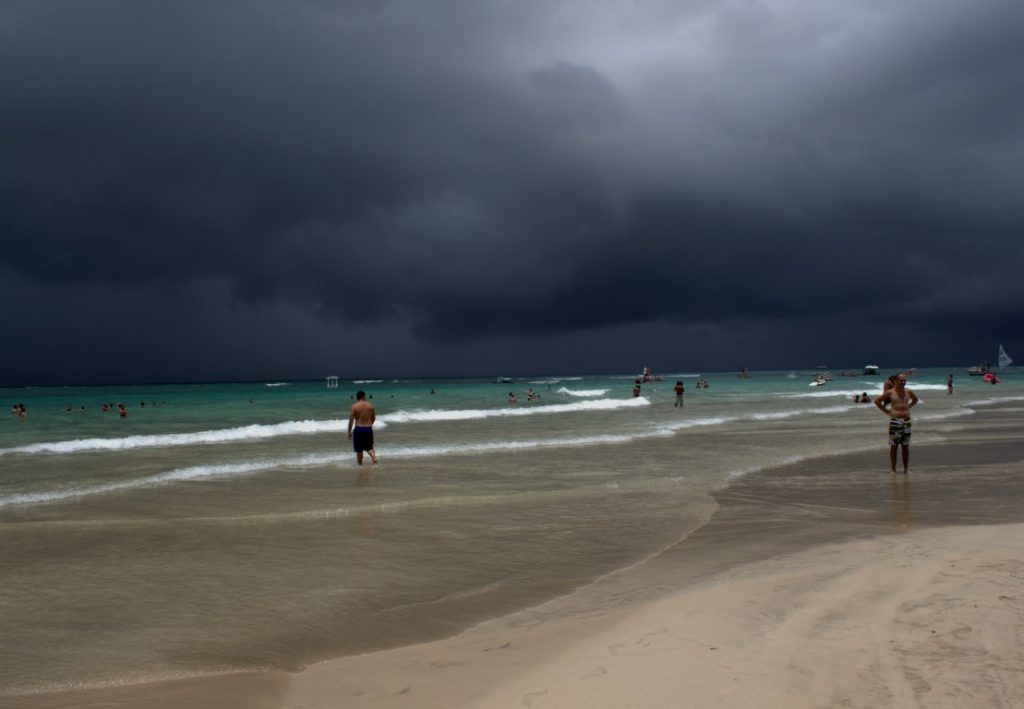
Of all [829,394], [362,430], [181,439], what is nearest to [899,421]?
[362,430]

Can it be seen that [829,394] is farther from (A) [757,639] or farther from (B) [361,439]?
(A) [757,639]

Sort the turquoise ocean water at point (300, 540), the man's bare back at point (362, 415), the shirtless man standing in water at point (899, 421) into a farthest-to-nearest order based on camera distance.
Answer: the man's bare back at point (362, 415) < the shirtless man standing in water at point (899, 421) < the turquoise ocean water at point (300, 540)

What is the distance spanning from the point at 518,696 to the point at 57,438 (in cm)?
2956

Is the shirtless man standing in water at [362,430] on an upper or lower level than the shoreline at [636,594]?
upper

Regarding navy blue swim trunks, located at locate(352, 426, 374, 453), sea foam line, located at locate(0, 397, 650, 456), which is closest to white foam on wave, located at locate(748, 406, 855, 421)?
sea foam line, located at locate(0, 397, 650, 456)

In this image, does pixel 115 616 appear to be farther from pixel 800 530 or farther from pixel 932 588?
pixel 800 530

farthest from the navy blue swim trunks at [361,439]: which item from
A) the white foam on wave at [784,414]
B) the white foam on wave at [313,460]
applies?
the white foam on wave at [784,414]

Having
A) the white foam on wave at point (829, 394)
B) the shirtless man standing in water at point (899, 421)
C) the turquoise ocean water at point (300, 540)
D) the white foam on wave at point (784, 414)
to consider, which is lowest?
the white foam on wave at point (829, 394)

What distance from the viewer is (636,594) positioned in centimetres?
647

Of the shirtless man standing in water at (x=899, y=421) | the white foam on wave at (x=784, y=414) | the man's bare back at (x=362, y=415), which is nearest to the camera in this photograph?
the shirtless man standing in water at (x=899, y=421)

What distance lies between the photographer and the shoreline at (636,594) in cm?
441

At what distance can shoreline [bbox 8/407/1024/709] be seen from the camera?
4414mm

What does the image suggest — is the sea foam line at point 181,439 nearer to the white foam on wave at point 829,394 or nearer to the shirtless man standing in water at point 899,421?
the shirtless man standing in water at point 899,421

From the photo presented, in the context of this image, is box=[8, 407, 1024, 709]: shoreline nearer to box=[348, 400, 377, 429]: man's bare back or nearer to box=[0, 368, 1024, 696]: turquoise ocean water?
box=[0, 368, 1024, 696]: turquoise ocean water
